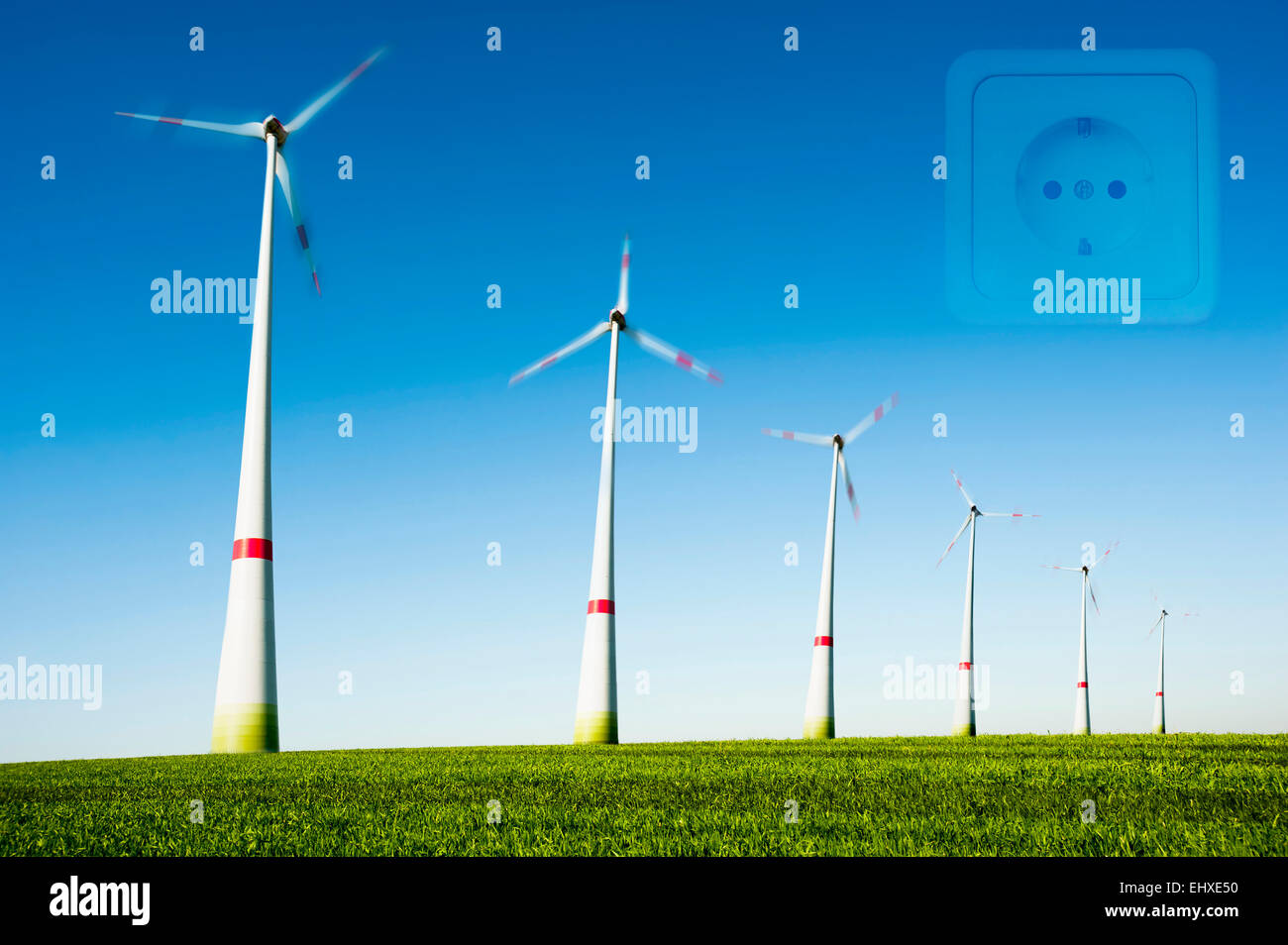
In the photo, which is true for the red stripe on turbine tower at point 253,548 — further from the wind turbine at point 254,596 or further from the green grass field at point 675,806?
the green grass field at point 675,806

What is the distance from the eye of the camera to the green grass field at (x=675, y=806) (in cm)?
1110

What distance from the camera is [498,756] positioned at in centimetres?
2806

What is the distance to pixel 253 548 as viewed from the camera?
36031mm

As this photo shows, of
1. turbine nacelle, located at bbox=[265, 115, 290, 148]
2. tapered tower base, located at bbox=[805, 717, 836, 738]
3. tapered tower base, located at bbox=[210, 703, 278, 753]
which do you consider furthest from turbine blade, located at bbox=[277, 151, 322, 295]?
tapered tower base, located at bbox=[805, 717, 836, 738]

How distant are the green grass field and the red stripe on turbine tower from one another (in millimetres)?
11447

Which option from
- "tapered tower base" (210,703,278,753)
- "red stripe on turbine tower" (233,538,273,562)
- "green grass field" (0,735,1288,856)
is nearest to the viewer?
"green grass field" (0,735,1288,856)

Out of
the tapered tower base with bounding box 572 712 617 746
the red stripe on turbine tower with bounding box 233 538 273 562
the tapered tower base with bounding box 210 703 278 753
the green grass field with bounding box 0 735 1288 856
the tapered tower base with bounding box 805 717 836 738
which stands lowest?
the tapered tower base with bounding box 805 717 836 738

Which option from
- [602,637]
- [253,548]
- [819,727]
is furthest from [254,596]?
[819,727]

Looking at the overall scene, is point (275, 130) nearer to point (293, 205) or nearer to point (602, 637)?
point (293, 205)

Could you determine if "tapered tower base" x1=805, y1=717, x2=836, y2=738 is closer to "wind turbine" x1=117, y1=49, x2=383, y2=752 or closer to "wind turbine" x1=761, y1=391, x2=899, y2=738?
"wind turbine" x1=761, y1=391, x2=899, y2=738

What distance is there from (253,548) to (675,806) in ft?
82.3

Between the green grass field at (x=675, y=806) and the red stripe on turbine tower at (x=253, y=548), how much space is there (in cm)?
1145

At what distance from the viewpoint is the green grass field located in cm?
1110
